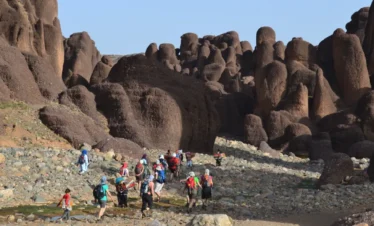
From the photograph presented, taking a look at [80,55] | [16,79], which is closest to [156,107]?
[16,79]

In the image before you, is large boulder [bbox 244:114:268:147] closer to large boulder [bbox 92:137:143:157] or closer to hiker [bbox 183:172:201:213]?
large boulder [bbox 92:137:143:157]

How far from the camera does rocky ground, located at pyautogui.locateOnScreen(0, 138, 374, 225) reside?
20.8 meters

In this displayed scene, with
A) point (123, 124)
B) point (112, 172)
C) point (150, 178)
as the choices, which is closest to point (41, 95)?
point (123, 124)

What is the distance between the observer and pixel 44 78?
135 feet

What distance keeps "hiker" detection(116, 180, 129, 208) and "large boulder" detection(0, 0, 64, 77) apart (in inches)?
1116

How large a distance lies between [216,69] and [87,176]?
6665 centimetres

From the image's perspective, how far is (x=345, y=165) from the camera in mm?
30047

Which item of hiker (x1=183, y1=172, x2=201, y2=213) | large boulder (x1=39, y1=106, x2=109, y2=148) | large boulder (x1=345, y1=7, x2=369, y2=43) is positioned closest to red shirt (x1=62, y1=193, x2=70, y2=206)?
hiker (x1=183, y1=172, x2=201, y2=213)

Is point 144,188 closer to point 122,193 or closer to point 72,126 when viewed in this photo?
point 122,193

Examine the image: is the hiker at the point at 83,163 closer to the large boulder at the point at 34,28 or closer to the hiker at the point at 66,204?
the hiker at the point at 66,204

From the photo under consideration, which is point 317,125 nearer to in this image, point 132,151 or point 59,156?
point 132,151

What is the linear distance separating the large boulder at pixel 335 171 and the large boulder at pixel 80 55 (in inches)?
1892

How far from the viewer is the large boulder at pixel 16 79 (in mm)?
37844

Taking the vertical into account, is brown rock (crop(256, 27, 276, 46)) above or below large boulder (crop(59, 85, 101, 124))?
above
